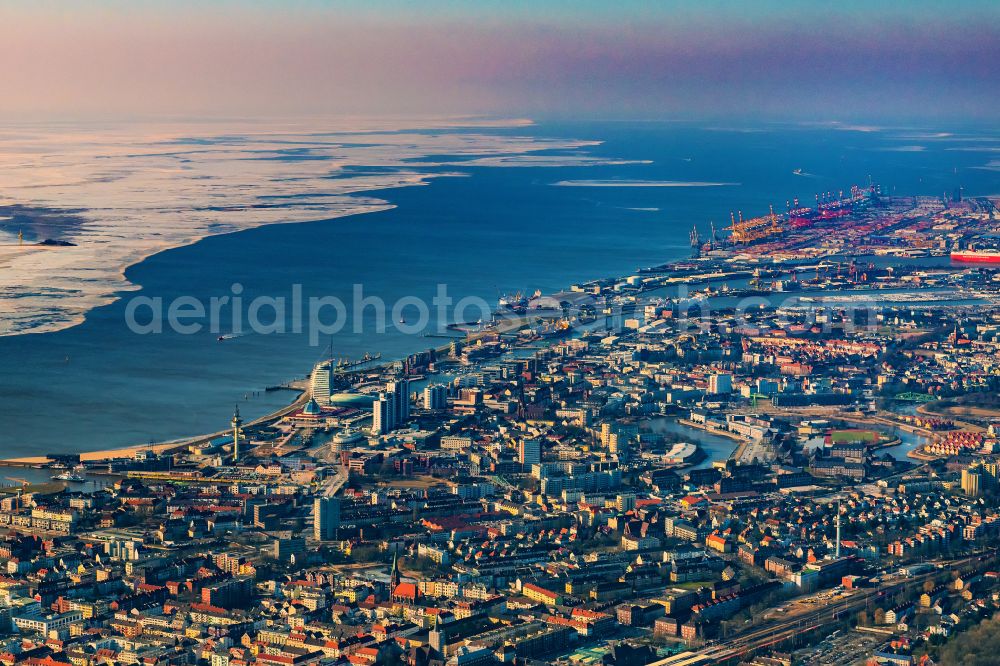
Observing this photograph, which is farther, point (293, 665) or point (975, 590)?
point (975, 590)

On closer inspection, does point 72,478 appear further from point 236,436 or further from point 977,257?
point 977,257

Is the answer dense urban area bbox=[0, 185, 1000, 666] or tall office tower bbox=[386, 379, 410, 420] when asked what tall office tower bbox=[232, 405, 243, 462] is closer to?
dense urban area bbox=[0, 185, 1000, 666]

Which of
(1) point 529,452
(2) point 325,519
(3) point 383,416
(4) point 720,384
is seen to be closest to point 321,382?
(3) point 383,416

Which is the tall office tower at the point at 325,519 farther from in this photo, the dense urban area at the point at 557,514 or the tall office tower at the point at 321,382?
the tall office tower at the point at 321,382

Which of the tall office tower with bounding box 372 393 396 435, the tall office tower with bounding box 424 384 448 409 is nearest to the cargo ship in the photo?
the tall office tower with bounding box 424 384 448 409

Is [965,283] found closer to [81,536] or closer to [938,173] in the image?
[81,536]

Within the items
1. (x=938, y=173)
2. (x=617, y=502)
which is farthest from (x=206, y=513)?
(x=938, y=173)
